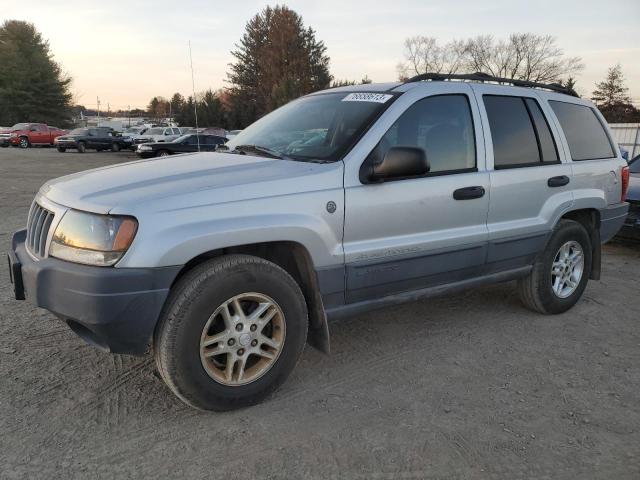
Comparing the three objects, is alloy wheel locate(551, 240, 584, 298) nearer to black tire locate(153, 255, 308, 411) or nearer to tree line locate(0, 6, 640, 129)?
black tire locate(153, 255, 308, 411)

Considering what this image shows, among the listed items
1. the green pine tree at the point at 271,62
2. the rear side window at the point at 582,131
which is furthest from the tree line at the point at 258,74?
the rear side window at the point at 582,131

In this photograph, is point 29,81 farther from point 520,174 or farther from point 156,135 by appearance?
A: point 520,174

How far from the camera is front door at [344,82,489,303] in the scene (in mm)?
3203

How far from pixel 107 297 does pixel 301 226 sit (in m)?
1.04

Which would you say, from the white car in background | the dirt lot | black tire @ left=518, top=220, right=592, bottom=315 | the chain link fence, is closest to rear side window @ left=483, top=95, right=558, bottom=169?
black tire @ left=518, top=220, right=592, bottom=315

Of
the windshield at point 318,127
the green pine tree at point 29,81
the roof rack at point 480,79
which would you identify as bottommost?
the windshield at point 318,127

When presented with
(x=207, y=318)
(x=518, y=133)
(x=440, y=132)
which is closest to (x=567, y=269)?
(x=518, y=133)

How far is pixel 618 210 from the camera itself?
16.0 ft

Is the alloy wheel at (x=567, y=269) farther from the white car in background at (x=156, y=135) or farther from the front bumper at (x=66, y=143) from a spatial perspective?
the front bumper at (x=66, y=143)

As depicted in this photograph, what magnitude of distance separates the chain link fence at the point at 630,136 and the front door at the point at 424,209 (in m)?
17.3

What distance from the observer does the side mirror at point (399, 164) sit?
310 cm

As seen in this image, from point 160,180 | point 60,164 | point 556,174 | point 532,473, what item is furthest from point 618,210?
point 60,164

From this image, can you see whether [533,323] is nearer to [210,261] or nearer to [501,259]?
[501,259]

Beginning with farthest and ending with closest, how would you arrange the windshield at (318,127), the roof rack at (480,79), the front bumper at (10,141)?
the front bumper at (10,141), the roof rack at (480,79), the windshield at (318,127)
